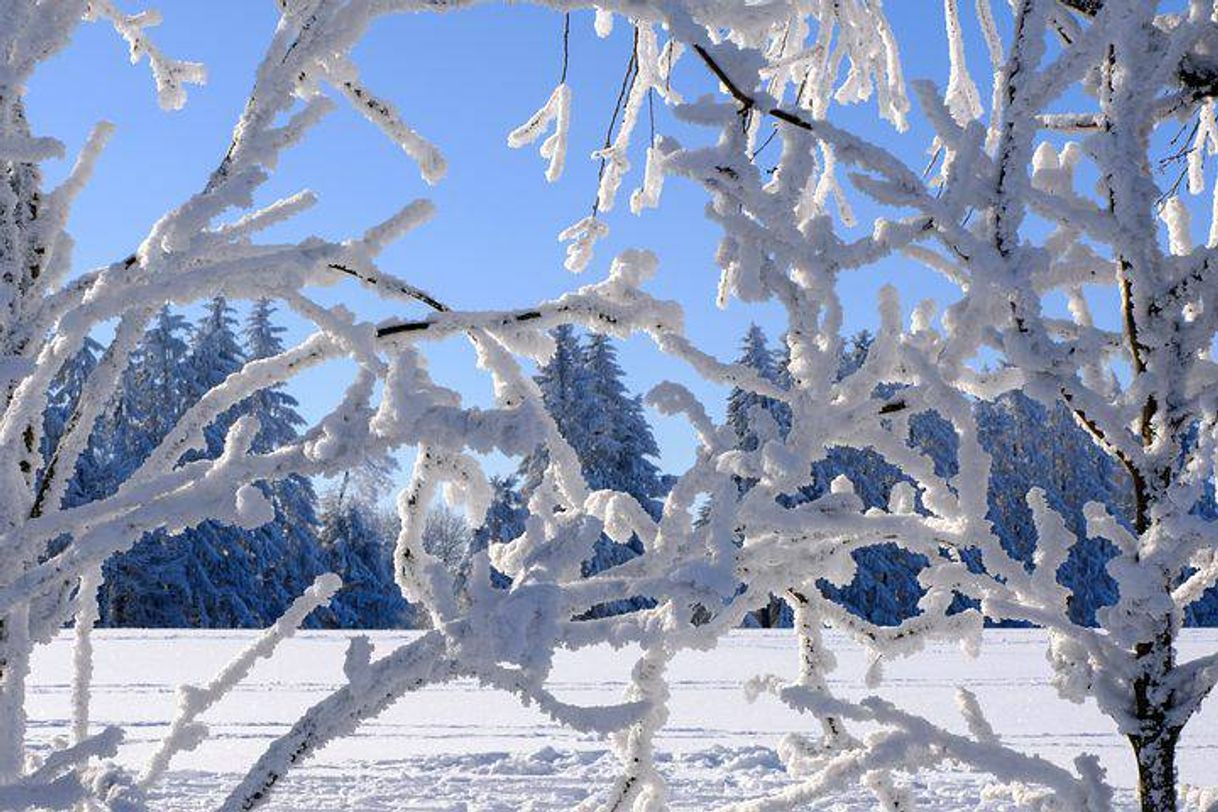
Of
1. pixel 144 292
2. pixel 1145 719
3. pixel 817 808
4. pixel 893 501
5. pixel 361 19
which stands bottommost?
pixel 817 808

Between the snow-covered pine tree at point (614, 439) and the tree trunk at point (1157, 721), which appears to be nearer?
the tree trunk at point (1157, 721)

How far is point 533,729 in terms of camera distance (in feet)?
25.2

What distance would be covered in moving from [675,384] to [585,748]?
5.74m

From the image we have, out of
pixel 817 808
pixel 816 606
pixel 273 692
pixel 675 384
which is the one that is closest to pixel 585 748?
pixel 817 808

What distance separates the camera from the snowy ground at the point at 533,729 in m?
5.94

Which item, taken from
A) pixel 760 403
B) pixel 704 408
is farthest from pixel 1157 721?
pixel 760 403

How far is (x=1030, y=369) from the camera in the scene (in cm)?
159

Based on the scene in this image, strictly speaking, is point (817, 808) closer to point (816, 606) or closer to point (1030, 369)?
point (816, 606)

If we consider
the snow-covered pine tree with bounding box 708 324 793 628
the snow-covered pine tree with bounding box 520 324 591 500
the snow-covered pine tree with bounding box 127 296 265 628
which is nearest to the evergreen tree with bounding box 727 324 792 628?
the snow-covered pine tree with bounding box 708 324 793 628

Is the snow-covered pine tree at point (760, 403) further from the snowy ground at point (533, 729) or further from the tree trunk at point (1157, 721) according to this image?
the tree trunk at point (1157, 721)

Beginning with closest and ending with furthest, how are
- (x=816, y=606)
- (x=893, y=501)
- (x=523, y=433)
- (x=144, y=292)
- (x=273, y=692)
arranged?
(x=523, y=433) → (x=144, y=292) → (x=893, y=501) → (x=816, y=606) → (x=273, y=692)

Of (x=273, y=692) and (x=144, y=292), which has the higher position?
(x=144, y=292)

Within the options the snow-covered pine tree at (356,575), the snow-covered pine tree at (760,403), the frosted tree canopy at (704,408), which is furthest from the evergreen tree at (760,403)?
the frosted tree canopy at (704,408)

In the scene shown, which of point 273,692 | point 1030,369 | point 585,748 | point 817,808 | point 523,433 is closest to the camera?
point 523,433
